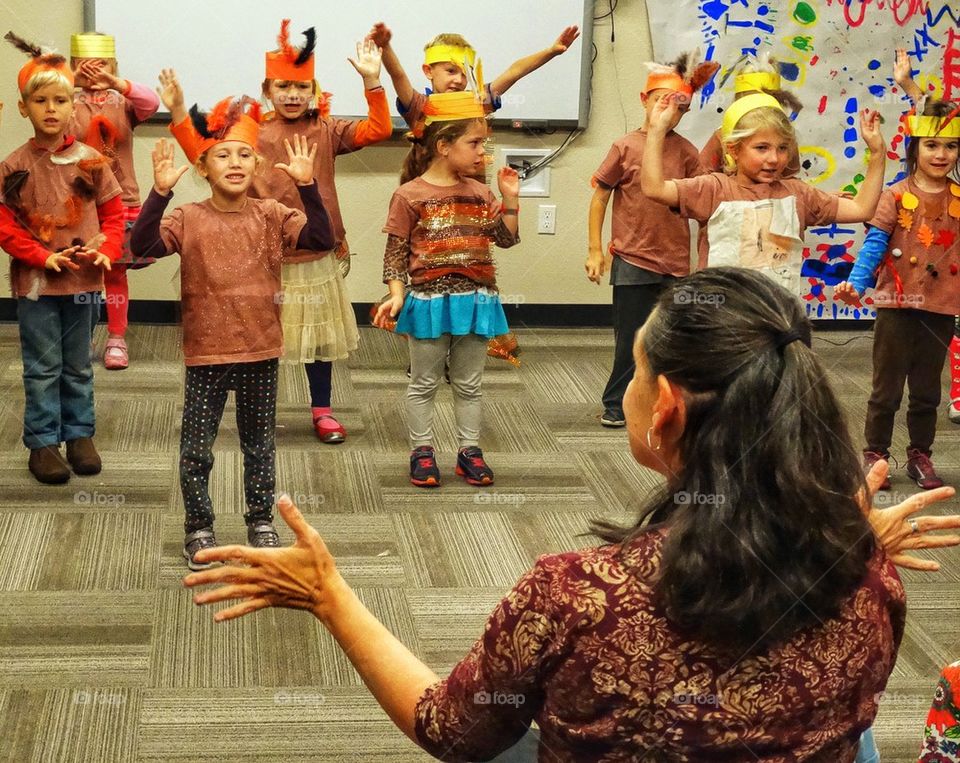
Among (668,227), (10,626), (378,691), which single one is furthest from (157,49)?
(378,691)

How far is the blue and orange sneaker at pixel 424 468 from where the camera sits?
362 cm

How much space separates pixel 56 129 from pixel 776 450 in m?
2.66

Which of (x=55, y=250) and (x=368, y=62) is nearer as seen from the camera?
(x=55, y=250)

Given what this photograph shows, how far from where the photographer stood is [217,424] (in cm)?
302

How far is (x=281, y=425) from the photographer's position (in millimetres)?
4137

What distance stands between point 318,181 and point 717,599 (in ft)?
9.43

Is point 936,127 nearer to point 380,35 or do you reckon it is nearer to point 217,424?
point 380,35

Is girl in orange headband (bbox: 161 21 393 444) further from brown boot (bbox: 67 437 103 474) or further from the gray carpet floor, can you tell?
brown boot (bbox: 67 437 103 474)

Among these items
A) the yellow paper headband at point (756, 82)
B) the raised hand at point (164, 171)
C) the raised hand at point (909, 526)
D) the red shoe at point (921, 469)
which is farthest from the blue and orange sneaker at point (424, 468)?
the raised hand at point (909, 526)

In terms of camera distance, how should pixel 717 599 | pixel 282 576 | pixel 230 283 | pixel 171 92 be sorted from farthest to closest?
pixel 171 92 < pixel 230 283 < pixel 282 576 < pixel 717 599

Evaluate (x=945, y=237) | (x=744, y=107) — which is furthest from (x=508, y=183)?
(x=945, y=237)

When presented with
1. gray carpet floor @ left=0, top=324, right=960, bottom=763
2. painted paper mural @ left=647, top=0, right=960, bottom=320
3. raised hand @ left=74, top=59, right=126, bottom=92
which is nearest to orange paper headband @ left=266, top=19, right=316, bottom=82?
raised hand @ left=74, top=59, right=126, bottom=92

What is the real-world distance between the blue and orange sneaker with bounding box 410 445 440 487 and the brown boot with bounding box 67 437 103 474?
0.91m

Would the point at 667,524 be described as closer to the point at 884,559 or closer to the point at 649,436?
the point at 649,436
